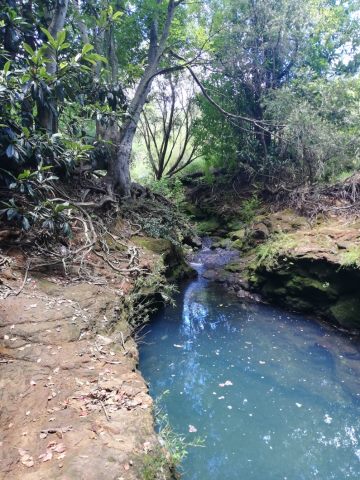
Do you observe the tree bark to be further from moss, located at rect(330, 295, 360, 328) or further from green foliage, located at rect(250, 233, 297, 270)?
moss, located at rect(330, 295, 360, 328)

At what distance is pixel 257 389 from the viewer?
4.89 metres

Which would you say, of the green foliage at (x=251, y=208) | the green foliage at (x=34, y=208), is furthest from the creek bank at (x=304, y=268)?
the green foliage at (x=34, y=208)

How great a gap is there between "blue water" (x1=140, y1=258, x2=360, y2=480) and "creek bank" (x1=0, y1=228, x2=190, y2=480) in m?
1.15

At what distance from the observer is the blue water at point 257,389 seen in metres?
3.72

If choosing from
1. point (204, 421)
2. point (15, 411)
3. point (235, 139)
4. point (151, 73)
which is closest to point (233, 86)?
point (235, 139)

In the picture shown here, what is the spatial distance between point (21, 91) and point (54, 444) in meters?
4.22

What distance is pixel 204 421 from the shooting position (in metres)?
4.23

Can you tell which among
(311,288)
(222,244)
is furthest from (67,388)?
(222,244)

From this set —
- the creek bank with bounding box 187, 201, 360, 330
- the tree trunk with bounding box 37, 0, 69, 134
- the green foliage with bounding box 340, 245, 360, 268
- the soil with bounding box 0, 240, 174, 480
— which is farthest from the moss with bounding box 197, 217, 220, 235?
the soil with bounding box 0, 240, 174, 480

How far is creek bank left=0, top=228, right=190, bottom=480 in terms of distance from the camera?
7.43 ft

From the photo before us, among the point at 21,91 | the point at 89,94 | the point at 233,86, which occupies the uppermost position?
the point at 233,86

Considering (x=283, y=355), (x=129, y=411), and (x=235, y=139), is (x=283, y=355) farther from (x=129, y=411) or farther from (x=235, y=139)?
(x=235, y=139)

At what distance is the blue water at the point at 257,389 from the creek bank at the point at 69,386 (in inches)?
45.3

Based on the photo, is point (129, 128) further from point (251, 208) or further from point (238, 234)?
point (251, 208)
